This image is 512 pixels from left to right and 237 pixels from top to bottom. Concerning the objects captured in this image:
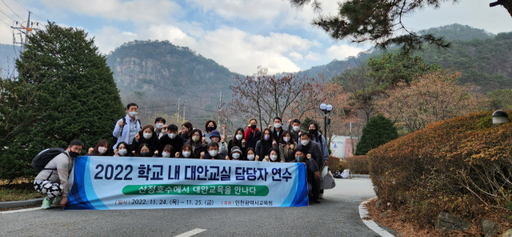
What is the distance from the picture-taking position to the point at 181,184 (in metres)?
5.86

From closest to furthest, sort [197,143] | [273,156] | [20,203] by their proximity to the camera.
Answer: [20,203]
[273,156]
[197,143]

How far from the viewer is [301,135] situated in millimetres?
6969

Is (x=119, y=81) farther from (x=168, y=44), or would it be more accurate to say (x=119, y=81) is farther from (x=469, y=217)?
(x=469, y=217)

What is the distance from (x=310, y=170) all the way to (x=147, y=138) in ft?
12.0

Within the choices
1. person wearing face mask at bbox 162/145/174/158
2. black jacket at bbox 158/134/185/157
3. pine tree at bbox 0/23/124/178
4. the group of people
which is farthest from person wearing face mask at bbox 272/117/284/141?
pine tree at bbox 0/23/124/178

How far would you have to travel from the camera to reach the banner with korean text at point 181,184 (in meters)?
5.53

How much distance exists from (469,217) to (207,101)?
87217mm

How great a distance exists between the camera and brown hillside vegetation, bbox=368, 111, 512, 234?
10.6 feet

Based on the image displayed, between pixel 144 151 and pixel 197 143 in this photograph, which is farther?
pixel 197 143

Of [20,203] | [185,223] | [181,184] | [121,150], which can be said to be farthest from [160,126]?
[185,223]

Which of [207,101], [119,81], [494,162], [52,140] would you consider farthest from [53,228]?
[119,81]

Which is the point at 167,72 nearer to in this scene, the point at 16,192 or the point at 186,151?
the point at 16,192

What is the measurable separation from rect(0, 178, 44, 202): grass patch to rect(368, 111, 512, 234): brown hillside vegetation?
687 cm

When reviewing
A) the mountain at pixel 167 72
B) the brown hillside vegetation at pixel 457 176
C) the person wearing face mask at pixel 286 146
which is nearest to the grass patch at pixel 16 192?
the person wearing face mask at pixel 286 146
